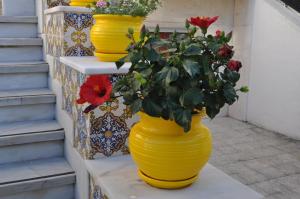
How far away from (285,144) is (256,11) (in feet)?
5.40

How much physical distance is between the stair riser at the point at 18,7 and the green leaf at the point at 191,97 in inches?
88.5

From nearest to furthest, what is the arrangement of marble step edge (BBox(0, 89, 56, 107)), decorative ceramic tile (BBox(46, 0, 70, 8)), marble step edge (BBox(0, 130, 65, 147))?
marble step edge (BBox(0, 130, 65, 147)), marble step edge (BBox(0, 89, 56, 107)), decorative ceramic tile (BBox(46, 0, 70, 8))

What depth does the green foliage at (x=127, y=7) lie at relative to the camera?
1383 millimetres

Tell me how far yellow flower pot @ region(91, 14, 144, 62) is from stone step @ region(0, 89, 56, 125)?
68 cm

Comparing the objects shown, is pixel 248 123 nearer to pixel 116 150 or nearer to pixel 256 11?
pixel 256 11

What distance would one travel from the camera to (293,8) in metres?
3.53

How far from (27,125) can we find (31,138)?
0.57 feet

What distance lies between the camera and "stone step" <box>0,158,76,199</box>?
4.95 feet

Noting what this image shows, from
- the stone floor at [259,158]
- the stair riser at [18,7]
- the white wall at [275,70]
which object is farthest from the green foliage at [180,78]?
the white wall at [275,70]

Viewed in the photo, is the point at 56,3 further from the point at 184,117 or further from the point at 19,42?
the point at 184,117

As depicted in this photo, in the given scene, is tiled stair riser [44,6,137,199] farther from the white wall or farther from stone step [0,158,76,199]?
the white wall

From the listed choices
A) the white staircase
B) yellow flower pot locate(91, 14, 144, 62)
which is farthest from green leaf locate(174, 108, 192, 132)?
the white staircase

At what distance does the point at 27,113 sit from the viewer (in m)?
1.95

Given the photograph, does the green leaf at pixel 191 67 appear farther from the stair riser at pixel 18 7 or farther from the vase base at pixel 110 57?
the stair riser at pixel 18 7
